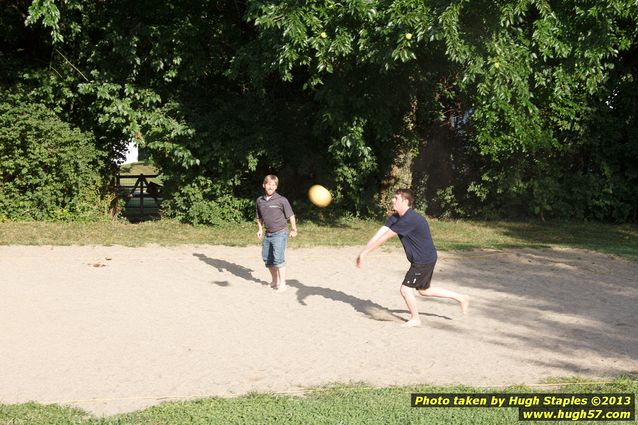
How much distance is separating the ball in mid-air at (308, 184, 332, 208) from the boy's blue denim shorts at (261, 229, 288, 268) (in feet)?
19.6

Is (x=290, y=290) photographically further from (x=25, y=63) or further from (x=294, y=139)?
(x=25, y=63)

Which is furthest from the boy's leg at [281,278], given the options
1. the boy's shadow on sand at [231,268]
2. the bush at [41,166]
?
the bush at [41,166]

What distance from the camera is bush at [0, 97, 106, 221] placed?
15.2m

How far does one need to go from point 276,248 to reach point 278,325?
1808 millimetres

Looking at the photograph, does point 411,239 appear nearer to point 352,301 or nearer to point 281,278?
point 352,301

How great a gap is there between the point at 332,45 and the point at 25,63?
304 inches

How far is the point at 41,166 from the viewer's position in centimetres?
1548

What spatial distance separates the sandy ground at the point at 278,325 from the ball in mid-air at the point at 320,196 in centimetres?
342

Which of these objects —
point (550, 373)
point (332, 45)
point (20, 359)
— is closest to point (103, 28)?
point (332, 45)

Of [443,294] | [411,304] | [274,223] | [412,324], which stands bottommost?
[412,324]

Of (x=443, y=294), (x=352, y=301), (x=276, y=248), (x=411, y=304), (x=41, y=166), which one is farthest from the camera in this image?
(x=41, y=166)

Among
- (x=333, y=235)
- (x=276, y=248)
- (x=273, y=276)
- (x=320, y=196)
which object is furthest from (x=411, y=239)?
(x=320, y=196)

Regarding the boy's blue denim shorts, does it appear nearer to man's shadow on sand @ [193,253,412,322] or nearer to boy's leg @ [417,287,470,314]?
man's shadow on sand @ [193,253,412,322]

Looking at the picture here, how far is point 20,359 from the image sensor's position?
6.90 meters
